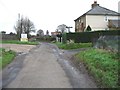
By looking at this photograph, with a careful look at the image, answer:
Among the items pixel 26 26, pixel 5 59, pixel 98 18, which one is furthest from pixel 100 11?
Result: pixel 26 26

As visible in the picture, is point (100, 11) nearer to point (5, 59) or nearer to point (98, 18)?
point (98, 18)

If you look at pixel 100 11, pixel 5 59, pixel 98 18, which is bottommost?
pixel 5 59

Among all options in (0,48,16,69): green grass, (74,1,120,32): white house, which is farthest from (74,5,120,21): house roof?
(0,48,16,69): green grass

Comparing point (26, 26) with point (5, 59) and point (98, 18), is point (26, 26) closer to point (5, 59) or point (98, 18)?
point (98, 18)

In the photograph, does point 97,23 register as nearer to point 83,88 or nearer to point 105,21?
point 105,21

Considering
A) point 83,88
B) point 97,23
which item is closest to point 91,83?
point 83,88

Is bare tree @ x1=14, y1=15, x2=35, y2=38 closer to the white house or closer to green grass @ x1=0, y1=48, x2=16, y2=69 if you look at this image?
the white house

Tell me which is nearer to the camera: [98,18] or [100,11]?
[98,18]

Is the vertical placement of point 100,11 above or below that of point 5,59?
above

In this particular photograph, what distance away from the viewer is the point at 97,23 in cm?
6931

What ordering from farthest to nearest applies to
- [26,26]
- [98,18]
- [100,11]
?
[26,26] → [100,11] → [98,18]

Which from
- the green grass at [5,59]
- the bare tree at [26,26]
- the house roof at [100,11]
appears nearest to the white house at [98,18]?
the house roof at [100,11]

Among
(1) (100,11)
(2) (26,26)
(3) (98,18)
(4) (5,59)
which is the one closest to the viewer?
(4) (5,59)

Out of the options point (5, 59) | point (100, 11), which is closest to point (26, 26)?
point (100, 11)
